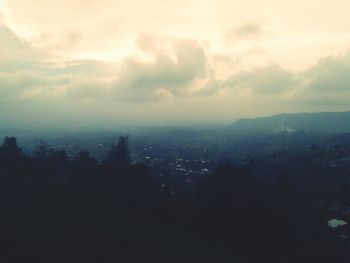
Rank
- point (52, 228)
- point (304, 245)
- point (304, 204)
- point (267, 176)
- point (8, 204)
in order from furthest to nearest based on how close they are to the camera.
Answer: point (267, 176) → point (304, 204) → point (304, 245) → point (8, 204) → point (52, 228)

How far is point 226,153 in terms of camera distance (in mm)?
173625

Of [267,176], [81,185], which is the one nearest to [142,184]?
[81,185]

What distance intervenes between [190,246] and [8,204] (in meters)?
17.5

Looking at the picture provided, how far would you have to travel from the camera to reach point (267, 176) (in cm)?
10819

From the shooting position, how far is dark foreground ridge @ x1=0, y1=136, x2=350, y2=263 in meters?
31.2

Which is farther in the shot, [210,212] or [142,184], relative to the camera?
[142,184]

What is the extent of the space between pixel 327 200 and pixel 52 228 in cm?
4738

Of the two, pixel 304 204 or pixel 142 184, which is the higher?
pixel 142 184

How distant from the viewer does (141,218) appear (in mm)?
43812

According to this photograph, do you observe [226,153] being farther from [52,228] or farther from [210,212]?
[52,228]

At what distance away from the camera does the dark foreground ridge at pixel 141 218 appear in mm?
31203

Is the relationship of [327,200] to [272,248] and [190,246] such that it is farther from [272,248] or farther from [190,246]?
[190,246]

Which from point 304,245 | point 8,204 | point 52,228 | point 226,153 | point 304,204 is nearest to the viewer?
point 52,228

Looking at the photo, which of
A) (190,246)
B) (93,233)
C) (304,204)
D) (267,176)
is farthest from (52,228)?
(267,176)
